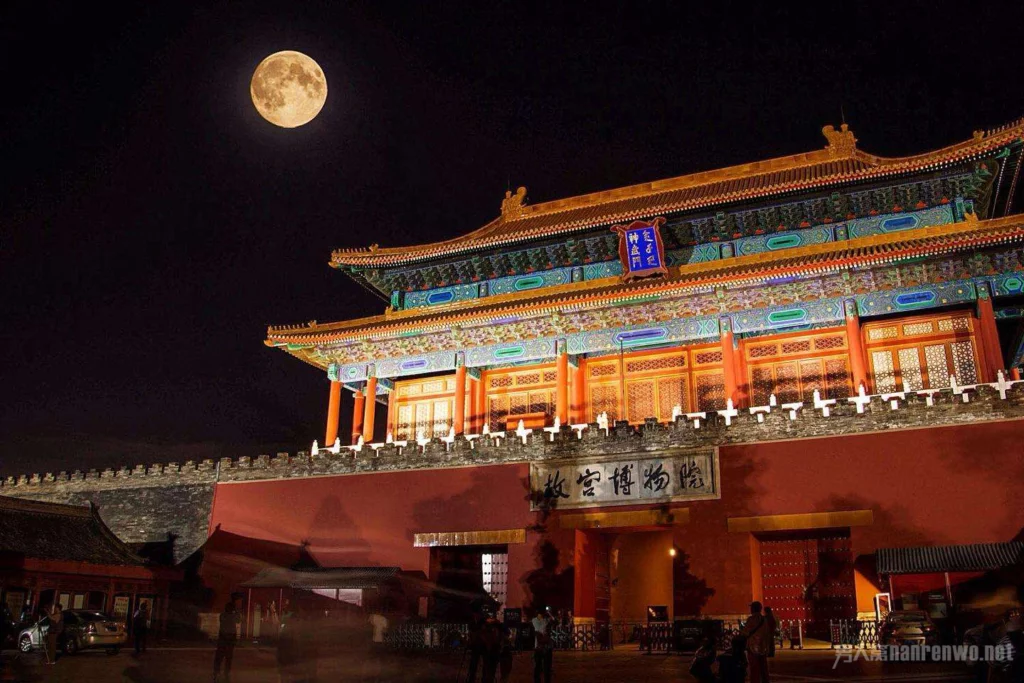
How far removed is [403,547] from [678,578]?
22.2ft

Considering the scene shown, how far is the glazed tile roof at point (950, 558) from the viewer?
14.1 m

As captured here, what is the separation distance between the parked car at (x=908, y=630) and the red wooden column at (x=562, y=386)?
10733 millimetres

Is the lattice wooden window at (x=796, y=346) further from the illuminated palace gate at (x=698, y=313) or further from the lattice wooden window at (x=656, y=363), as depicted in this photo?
the lattice wooden window at (x=656, y=363)

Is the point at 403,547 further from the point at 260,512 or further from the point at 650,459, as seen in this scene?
the point at 650,459

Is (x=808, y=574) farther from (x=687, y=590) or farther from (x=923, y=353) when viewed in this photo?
(x=923, y=353)

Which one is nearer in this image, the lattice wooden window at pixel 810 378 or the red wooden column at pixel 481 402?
the lattice wooden window at pixel 810 378

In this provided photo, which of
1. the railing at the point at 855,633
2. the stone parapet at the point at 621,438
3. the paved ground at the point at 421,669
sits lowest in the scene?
the paved ground at the point at 421,669

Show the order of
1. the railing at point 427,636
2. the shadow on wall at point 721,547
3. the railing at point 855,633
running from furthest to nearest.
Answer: the shadow on wall at point 721,547 → the railing at point 427,636 → the railing at point 855,633

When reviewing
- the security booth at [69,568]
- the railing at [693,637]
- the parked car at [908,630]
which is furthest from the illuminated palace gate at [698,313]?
the security booth at [69,568]

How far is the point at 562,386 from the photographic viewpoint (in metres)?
23.1

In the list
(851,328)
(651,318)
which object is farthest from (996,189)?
(651,318)

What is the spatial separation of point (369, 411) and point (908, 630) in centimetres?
1659

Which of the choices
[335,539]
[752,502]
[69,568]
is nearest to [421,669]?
[752,502]

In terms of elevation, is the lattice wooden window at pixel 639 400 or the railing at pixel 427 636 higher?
the lattice wooden window at pixel 639 400
